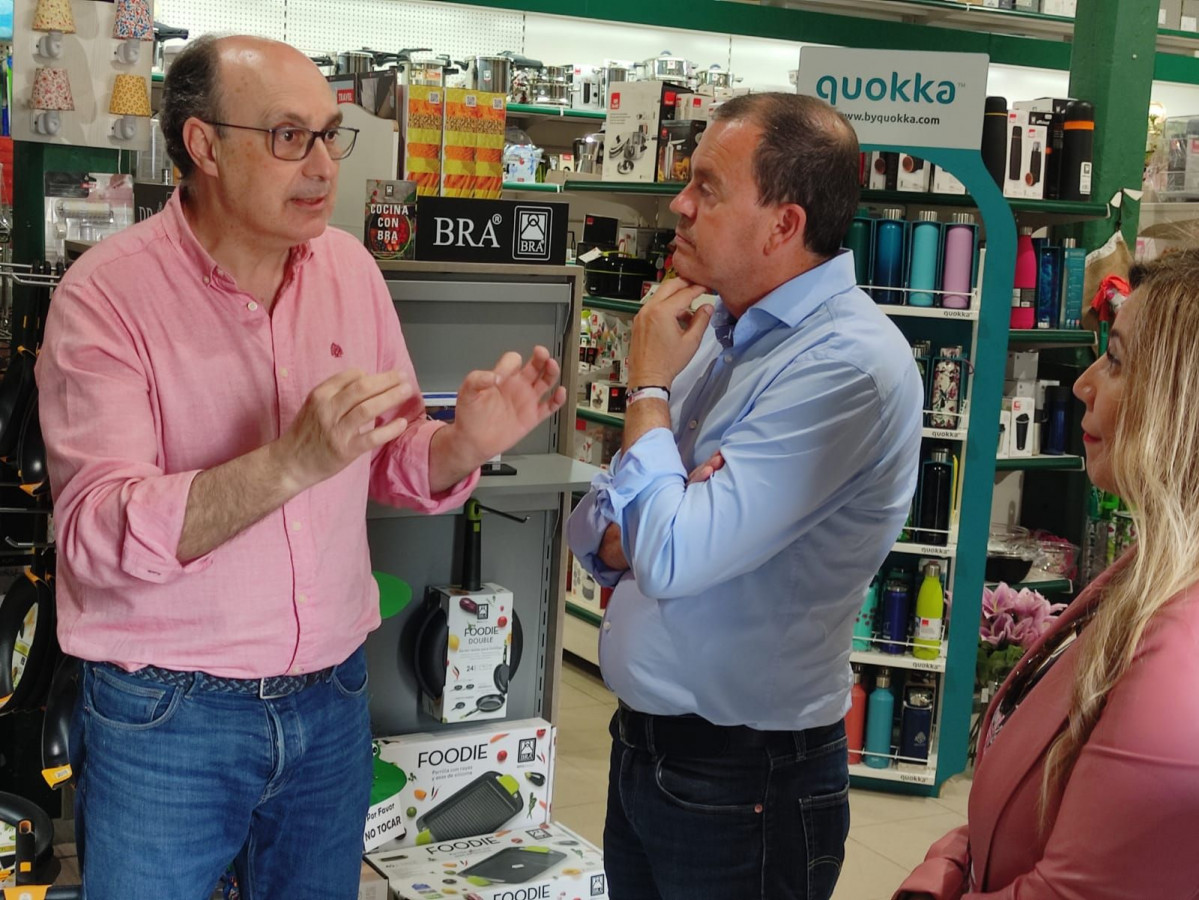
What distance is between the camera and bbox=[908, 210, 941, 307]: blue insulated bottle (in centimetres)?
448

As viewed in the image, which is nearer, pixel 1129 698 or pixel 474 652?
pixel 1129 698

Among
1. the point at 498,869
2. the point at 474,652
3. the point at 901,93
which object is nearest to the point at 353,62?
the point at 901,93

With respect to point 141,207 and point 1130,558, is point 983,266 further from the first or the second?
point 1130,558

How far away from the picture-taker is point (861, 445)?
1859 millimetres

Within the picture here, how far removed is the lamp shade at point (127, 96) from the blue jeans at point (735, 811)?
2.45 meters

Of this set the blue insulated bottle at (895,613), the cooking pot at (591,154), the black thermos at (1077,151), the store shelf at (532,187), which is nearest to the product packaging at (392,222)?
the blue insulated bottle at (895,613)

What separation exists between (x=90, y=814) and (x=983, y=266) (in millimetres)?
3390

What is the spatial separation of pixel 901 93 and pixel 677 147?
1251 mm

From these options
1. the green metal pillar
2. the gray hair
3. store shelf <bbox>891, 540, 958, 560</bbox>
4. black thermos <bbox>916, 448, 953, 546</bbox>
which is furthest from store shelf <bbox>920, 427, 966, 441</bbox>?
the gray hair

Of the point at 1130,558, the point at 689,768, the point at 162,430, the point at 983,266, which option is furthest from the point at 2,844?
the point at 983,266

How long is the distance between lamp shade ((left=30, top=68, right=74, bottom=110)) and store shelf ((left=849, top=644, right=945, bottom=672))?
2961 mm

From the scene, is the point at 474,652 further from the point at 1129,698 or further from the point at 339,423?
the point at 1129,698

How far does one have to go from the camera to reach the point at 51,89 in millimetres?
3502

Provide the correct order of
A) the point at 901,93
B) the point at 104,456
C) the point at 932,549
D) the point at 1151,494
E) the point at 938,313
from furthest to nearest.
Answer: the point at 932,549 < the point at 938,313 < the point at 901,93 < the point at 104,456 < the point at 1151,494
